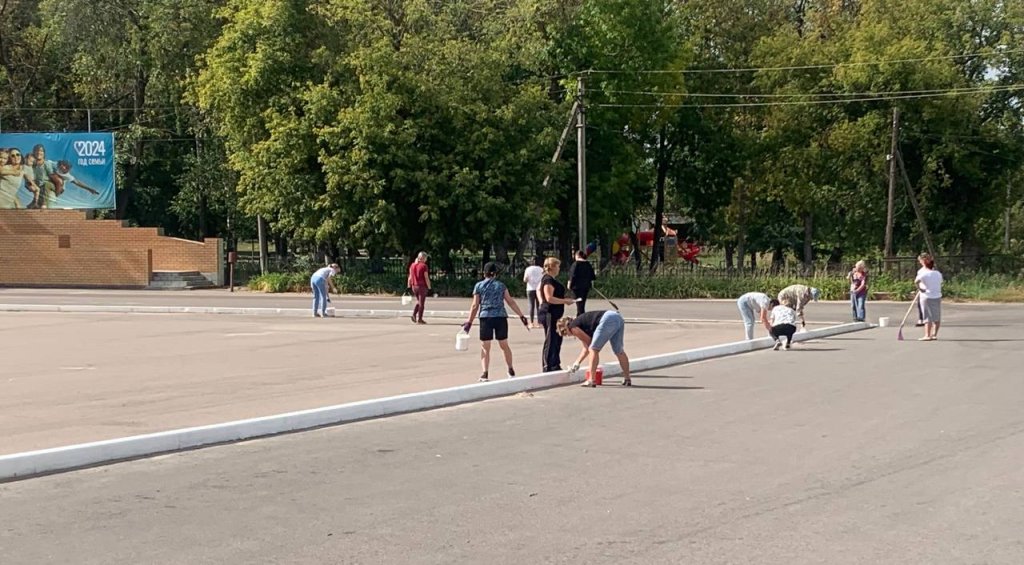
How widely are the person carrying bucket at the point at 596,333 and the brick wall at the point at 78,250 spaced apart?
121 ft

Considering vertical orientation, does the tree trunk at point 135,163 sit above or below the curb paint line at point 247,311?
above

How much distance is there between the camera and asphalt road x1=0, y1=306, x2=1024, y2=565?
19.6ft

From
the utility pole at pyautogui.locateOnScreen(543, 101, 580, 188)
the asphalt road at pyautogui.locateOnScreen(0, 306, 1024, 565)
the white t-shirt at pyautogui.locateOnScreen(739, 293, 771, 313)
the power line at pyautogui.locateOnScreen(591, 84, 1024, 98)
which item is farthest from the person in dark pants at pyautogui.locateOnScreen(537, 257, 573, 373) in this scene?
the power line at pyautogui.locateOnScreen(591, 84, 1024, 98)

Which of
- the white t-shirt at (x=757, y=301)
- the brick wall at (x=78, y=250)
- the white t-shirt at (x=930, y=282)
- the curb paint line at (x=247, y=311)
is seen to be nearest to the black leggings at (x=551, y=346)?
the white t-shirt at (x=757, y=301)

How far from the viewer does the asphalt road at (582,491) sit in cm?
598

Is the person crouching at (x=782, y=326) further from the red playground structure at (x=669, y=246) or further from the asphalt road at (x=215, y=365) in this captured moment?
the red playground structure at (x=669, y=246)

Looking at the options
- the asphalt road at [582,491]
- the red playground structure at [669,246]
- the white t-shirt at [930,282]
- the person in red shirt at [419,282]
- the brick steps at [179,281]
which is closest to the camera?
the asphalt road at [582,491]

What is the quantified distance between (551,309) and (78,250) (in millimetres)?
38872

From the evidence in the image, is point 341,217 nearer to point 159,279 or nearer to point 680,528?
point 159,279

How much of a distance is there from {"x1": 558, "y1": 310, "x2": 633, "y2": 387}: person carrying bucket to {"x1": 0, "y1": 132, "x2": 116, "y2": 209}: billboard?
36.7 metres

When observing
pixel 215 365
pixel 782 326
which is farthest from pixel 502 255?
pixel 215 365

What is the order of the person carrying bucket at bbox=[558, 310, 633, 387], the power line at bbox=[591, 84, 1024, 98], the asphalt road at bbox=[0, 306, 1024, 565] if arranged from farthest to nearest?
the power line at bbox=[591, 84, 1024, 98] → the person carrying bucket at bbox=[558, 310, 633, 387] → the asphalt road at bbox=[0, 306, 1024, 565]

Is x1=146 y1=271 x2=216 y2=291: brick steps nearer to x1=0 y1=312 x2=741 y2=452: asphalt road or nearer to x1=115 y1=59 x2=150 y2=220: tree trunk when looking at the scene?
x1=115 y1=59 x2=150 y2=220: tree trunk

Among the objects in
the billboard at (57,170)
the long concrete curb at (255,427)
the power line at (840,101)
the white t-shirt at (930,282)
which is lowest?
the long concrete curb at (255,427)
